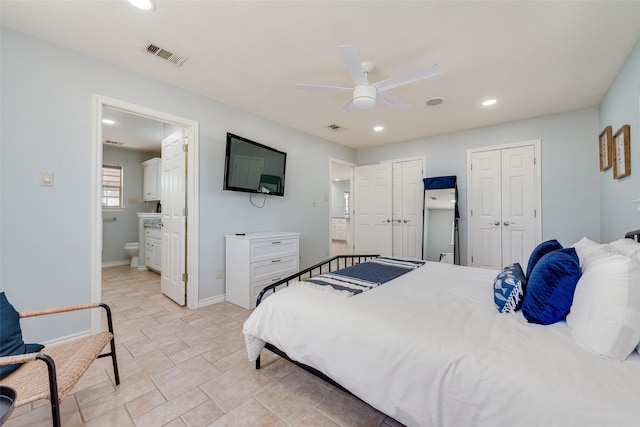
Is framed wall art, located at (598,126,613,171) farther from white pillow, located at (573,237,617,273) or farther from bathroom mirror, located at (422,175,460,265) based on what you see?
white pillow, located at (573,237,617,273)

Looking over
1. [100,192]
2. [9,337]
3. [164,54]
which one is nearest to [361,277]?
[9,337]

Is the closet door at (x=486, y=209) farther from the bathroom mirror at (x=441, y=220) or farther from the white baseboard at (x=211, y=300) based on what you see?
the white baseboard at (x=211, y=300)

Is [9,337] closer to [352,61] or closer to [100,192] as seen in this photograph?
[100,192]

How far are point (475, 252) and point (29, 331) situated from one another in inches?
205

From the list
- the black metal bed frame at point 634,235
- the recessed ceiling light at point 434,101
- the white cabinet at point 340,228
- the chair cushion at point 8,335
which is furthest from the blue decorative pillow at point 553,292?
the white cabinet at point 340,228

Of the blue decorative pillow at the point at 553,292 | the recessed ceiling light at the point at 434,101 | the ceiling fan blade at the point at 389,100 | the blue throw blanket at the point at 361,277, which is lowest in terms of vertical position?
the blue throw blanket at the point at 361,277

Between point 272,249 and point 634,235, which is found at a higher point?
point 634,235

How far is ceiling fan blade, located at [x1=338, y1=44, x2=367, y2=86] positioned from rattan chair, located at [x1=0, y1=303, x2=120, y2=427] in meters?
2.16

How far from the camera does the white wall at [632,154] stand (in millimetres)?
2084

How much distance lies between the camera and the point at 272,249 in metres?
3.24

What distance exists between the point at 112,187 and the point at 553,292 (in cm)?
688

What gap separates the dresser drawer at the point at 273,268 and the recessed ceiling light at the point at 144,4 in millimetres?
2351

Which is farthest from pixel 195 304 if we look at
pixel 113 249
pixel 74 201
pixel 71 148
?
pixel 113 249

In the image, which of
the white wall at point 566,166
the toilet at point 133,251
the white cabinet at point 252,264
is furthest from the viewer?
the toilet at point 133,251
